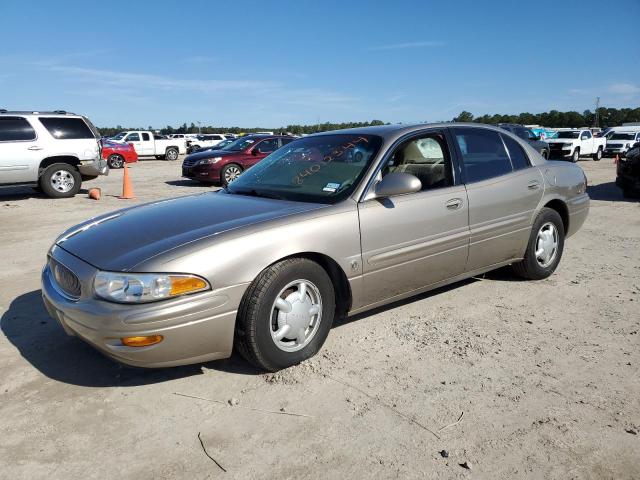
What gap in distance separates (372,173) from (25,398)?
2.57m

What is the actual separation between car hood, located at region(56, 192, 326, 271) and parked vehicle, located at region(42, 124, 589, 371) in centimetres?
1

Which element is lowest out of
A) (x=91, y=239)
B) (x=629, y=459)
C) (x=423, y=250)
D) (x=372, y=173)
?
(x=629, y=459)

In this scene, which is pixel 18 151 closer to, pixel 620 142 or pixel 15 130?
pixel 15 130

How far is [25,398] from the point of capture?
296 cm

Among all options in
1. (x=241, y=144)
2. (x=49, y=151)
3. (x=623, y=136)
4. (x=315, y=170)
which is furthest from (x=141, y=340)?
(x=623, y=136)

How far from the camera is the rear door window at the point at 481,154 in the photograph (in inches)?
170

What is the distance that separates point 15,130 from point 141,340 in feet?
33.6

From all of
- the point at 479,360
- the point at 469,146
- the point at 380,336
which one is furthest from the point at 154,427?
the point at 469,146

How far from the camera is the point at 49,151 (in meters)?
11.3

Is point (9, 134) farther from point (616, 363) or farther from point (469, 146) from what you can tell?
point (616, 363)

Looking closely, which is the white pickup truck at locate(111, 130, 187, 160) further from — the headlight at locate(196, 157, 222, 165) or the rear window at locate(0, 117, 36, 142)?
the rear window at locate(0, 117, 36, 142)

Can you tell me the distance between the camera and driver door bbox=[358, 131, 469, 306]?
11.7 feet

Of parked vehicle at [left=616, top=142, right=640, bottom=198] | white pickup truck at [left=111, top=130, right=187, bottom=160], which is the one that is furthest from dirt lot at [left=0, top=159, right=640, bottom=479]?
white pickup truck at [left=111, top=130, right=187, bottom=160]

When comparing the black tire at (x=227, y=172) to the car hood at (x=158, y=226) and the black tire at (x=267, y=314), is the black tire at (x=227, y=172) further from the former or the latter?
the black tire at (x=267, y=314)
